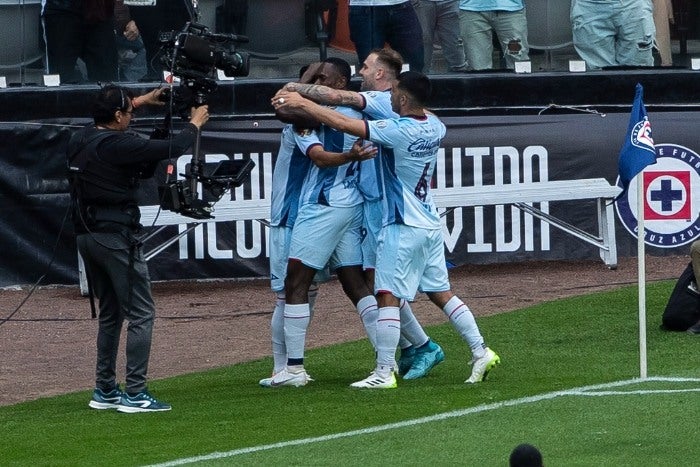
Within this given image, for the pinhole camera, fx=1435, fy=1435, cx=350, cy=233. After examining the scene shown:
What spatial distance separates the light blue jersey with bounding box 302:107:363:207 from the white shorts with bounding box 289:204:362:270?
0.05 meters

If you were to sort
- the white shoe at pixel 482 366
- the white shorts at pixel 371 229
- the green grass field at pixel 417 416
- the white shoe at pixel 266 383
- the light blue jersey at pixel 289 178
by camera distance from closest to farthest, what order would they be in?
the green grass field at pixel 417 416, the white shoe at pixel 482 366, the white shorts at pixel 371 229, the light blue jersey at pixel 289 178, the white shoe at pixel 266 383

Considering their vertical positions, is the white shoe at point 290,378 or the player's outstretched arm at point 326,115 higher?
the player's outstretched arm at point 326,115

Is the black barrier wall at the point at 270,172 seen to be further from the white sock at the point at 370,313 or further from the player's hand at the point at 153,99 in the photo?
the player's hand at the point at 153,99

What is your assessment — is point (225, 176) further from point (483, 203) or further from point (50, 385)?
point (483, 203)

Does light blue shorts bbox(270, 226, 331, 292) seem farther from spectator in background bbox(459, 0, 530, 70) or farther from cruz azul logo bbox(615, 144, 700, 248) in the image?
spectator in background bbox(459, 0, 530, 70)

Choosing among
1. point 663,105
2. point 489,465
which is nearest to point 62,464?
point 489,465

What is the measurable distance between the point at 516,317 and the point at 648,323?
1211 millimetres

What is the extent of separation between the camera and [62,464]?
24.0 feet

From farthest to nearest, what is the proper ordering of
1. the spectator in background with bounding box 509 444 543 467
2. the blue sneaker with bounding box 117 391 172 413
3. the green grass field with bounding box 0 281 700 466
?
1. the blue sneaker with bounding box 117 391 172 413
2. the green grass field with bounding box 0 281 700 466
3. the spectator in background with bounding box 509 444 543 467

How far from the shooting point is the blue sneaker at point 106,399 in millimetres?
8859

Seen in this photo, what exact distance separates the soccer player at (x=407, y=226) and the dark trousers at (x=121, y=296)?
130 centimetres

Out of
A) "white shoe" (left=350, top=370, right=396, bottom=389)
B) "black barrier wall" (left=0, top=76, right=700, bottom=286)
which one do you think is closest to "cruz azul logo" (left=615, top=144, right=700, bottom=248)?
"black barrier wall" (left=0, top=76, right=700, bottom=286)

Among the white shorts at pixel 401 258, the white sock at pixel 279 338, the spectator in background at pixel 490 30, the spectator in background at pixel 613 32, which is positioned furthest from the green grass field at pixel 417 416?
the spectator in background at pixel 613 32

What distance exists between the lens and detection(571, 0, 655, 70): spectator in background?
14500mm
